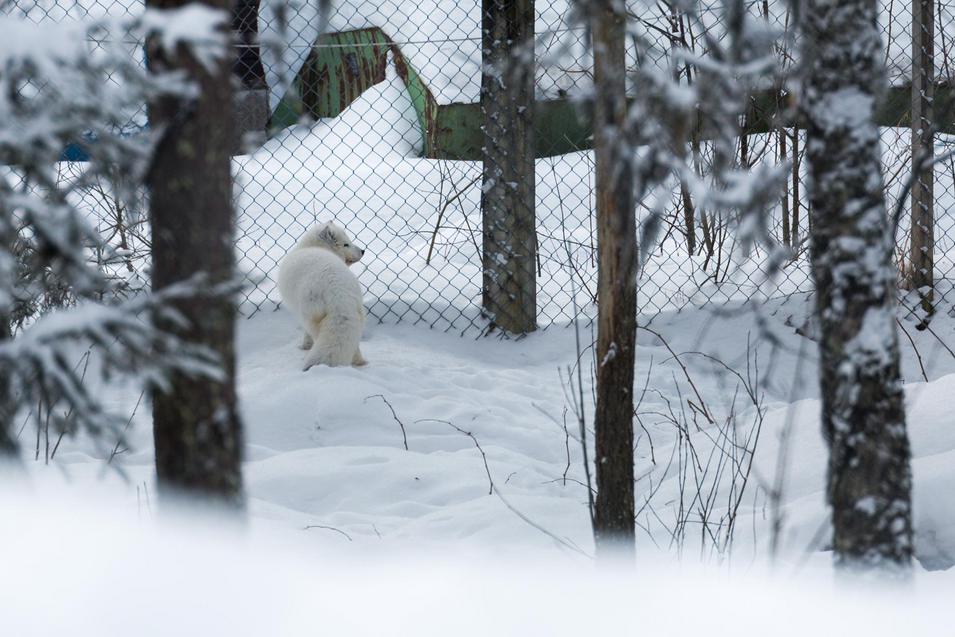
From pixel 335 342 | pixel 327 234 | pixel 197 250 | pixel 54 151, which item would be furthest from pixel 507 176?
pixel 54 151

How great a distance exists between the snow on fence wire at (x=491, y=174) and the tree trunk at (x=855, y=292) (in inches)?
23.7

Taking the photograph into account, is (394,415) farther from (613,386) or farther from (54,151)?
(54,151)

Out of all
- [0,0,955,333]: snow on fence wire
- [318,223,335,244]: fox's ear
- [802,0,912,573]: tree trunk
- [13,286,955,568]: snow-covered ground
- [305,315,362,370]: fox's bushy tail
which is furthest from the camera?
[318,223,335,244]: fox's ear

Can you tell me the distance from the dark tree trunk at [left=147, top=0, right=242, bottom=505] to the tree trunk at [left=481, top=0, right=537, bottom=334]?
3475mm

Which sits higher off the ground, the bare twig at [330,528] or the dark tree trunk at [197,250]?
the dark tree trunk at [197,250]

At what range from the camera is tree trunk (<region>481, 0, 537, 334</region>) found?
16.9ft

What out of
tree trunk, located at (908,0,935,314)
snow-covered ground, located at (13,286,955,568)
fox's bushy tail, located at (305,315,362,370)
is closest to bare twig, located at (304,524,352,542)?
snow-covered ground, located at (13,286,955,568)

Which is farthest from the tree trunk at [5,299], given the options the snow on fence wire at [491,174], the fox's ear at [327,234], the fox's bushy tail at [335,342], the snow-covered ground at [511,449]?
the fox's ear at [327,234]

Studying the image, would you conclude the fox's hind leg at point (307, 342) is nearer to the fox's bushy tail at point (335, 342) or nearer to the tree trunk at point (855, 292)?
the fox's bushy tail at point (335, 342)

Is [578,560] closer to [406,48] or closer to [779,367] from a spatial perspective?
[779,367]

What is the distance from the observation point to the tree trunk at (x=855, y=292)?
1911 mm

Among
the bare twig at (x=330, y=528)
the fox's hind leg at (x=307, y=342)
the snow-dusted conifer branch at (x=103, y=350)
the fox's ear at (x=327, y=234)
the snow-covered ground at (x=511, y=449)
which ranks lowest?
the bare twig at (x=330, y=528)

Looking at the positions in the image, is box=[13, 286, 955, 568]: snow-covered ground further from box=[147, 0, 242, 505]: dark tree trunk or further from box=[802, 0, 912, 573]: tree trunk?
box=[147, 0, 242, 505]: dark tree trunk

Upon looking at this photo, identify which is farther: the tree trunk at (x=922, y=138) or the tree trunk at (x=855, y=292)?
the tree trunk at (x=922, y=138)
